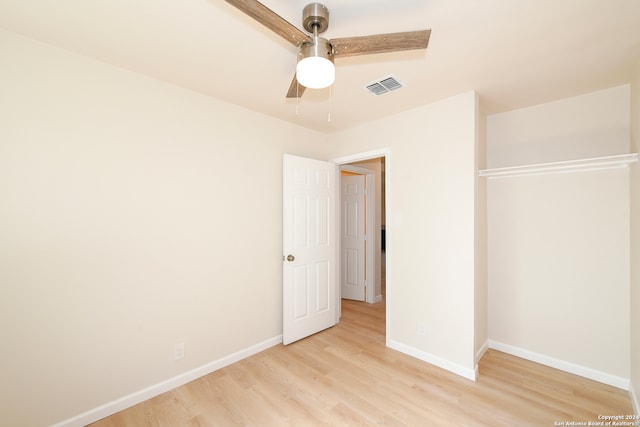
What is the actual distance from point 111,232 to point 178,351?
44.7 inches

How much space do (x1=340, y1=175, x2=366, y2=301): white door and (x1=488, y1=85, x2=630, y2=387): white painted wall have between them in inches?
78.2

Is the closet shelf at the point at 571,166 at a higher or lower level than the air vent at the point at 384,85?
lower

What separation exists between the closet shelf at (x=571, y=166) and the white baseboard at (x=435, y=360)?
5.86 feet

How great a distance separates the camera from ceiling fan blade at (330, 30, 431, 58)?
1201 millimetres

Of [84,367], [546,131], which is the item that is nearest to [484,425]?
[546,131]

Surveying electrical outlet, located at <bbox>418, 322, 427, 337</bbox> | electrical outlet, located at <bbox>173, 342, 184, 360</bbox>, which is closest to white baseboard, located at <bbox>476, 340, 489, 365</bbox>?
electrical outlet, located at <bbox>418, 322, 427, 337</bbox>

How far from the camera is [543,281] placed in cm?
256

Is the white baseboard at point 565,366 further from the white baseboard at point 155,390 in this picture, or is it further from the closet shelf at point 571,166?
the white baseboard at point 155,390

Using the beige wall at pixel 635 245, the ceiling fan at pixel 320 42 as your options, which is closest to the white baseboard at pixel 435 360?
the beige wall at pixel 635 245

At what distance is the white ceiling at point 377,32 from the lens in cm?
141

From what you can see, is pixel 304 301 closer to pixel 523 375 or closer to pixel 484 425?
pixel 484 425

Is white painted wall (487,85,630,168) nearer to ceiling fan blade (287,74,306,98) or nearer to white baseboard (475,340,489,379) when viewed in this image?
white baseboard (475,340,489,379)

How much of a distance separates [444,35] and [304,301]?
2.74 metres

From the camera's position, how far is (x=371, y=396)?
2.11 m
